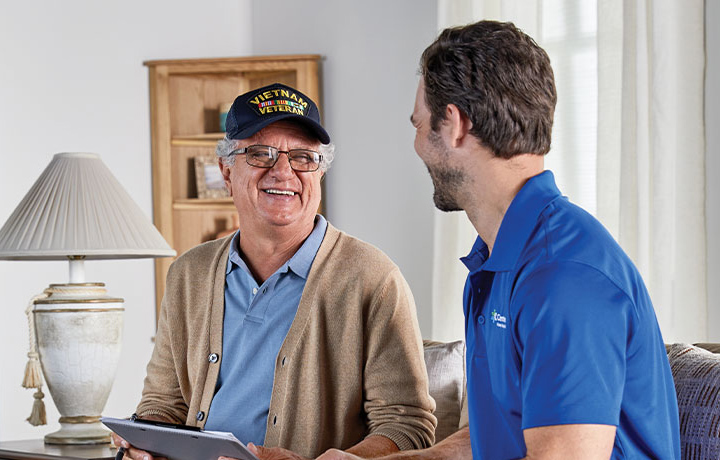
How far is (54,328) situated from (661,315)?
5.73 ft

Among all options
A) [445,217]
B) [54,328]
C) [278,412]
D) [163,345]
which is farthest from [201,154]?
[278,412]

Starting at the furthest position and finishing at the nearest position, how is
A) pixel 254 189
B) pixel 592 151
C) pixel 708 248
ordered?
pixel 592 151
pixel 708 248
pixel 254 189

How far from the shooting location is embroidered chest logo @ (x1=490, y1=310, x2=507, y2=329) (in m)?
1.20

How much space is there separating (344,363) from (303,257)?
0.82ft

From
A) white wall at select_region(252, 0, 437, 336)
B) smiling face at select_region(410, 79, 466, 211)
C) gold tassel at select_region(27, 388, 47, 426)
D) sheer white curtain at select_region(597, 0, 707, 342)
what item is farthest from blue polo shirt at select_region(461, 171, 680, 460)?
white wall at select_region(252, 0, 437, 336)

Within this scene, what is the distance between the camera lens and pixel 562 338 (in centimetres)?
105

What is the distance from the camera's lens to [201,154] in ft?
14.7

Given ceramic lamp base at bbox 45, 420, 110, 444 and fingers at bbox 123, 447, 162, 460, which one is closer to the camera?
fingers at bbox 123, 447, 162, 460

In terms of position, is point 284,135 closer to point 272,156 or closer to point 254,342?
point 272,156

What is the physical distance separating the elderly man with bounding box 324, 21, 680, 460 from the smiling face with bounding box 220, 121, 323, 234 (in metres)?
0.66

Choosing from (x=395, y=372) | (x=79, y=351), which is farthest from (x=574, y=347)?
(x=79, y=351)

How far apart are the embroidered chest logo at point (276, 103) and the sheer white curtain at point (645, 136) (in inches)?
45.7

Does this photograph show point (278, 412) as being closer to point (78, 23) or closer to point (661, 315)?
point (661, 315)

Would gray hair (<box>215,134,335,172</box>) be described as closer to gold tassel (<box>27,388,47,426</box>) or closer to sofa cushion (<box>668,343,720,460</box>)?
sofa cushion (<box>668,343,720,460</box>)
